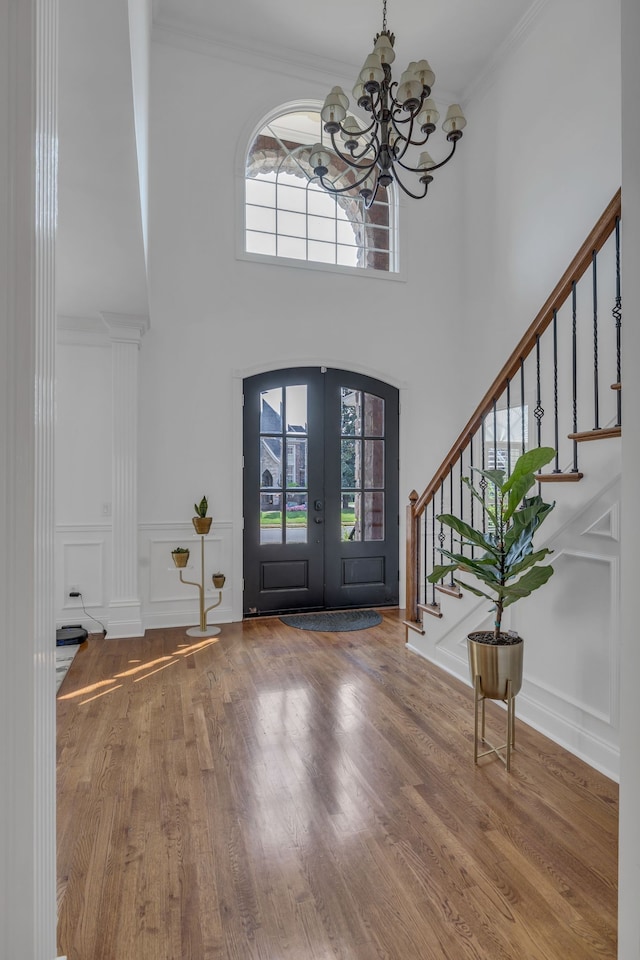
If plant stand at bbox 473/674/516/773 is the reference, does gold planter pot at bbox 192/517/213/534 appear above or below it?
above

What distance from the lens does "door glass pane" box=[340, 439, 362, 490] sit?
5.43 meters

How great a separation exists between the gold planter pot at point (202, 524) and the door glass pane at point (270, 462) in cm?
72

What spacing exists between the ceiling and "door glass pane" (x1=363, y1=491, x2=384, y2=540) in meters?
4.26

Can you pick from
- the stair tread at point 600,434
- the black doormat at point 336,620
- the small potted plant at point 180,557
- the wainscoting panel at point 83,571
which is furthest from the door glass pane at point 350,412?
the stair tread at point 600,434

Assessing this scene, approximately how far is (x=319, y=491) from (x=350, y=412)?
85cm

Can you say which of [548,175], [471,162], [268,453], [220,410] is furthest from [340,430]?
[471,162]

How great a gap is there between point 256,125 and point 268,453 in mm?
3173

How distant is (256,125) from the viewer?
5289 mm

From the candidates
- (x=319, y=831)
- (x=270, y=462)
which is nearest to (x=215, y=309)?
(x=270, y=462)

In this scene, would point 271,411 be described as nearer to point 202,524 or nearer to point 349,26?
point 202,524

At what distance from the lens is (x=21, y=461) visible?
2.92 ft

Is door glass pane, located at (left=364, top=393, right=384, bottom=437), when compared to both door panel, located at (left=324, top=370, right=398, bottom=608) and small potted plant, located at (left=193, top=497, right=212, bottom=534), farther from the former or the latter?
small potted plant, located at (left=193, top=497, right=212, bottom=534)

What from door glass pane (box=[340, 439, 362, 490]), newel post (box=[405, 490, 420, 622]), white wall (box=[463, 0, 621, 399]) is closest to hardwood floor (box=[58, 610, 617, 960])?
newel post (box=[405, 490, 420, 622])

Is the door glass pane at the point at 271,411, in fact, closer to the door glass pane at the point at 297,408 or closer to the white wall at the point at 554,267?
the door glass pane at the point at 297,408
